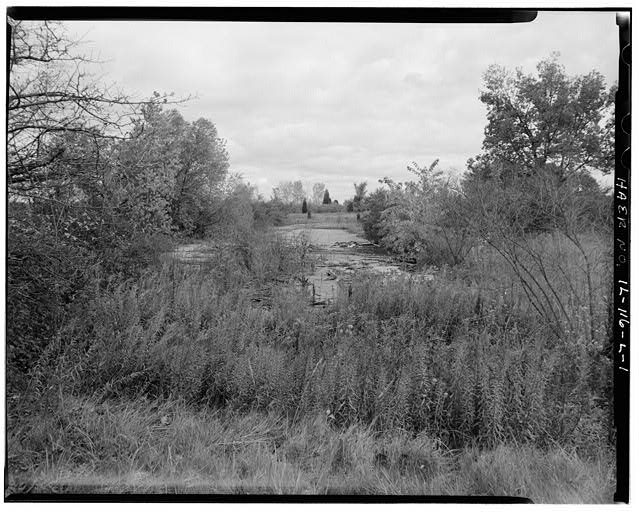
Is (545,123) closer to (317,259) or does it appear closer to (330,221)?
(330,221)

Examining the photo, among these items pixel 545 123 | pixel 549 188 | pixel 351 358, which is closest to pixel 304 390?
pixel 351 358

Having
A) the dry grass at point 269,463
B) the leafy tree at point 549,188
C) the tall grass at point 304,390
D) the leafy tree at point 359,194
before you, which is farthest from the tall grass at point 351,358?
the leafy tree at point 359,194

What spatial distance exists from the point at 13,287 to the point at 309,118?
1866 millimetres

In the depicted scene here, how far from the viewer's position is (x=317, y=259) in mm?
2619

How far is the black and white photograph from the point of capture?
2219mm

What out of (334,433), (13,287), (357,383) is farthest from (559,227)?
(13,287)

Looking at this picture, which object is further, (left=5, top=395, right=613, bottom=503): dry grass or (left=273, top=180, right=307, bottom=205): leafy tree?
(left=273, top=180, right=307, bottom=205): leafy tree

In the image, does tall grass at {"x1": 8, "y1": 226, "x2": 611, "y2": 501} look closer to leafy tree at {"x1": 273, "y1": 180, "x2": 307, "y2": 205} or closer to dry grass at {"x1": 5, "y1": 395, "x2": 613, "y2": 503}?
dry grass at {"x1": 5, "y1": 395, "x2": 613, "y2": 503}

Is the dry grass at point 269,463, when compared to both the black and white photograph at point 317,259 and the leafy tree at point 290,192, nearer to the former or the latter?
the black and white photograph at point 317,259

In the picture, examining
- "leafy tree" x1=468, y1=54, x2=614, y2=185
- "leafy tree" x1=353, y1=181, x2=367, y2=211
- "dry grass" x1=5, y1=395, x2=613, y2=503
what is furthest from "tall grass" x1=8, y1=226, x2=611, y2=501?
"leafy tree" x1=468, y1=54, x2=614, y2=185

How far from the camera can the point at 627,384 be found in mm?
2213

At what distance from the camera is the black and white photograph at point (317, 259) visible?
2.22 m

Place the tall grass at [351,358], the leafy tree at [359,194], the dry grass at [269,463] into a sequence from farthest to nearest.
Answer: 1. the leafy tree at [359,194]
2. the tall grass at [351,358]
3. the dry grass at [269,463]

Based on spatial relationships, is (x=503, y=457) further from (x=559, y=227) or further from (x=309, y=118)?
(x=309, y=118)
